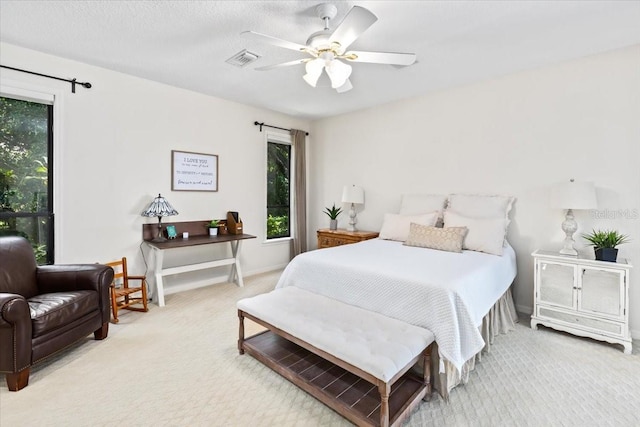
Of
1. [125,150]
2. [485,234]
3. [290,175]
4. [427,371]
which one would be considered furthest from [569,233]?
[125,150]

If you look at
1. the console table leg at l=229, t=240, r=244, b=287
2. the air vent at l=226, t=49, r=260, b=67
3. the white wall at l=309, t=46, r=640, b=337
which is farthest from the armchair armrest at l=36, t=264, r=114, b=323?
the white wall at l=309, t=46, r=640, b=337

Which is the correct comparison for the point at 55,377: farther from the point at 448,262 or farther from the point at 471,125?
the point at 471,125

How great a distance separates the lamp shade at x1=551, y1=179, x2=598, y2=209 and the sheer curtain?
11.9ft

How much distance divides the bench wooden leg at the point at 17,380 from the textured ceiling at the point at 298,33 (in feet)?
8.34

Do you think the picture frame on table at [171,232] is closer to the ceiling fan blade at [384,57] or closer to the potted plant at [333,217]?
the potted plant at [333,217]

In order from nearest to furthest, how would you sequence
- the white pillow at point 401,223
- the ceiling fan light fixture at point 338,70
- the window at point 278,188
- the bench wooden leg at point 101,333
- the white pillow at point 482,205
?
the ceiling fan light fixture at point 338,70 → the bench wooden leg at point 101,333 → the white pillow at point 482,205 → the white pillow at point 401,223 → the window at point 278,188

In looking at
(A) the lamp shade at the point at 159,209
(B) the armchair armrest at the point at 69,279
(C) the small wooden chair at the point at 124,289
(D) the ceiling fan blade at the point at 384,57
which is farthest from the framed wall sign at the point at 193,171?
(D) the ceiling fan blade at the point at 384,57

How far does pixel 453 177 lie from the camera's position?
12.7 feet

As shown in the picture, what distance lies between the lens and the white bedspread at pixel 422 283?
190cm

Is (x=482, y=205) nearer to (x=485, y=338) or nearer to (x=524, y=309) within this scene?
(x=524, y=309)

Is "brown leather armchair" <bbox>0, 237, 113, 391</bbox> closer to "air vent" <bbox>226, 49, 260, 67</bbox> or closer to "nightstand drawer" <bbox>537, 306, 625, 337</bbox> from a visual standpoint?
"air vent" <bbox>226, 49, 260, 67</bbox>

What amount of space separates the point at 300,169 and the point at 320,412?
4.07 m

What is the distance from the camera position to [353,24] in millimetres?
1896

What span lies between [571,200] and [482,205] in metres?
0.81
